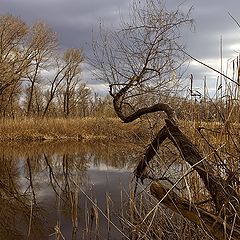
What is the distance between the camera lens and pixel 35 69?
2328 cm

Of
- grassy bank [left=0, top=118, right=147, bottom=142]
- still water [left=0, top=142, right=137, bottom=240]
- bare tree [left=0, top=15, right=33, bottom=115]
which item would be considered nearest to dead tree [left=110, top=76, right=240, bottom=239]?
still water [left=0, top=142, right=137, bottom=240]

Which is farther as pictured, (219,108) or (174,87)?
(174,87)

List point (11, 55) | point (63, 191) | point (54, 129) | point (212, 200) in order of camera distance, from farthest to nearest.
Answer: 1. point (11, 55)
2. point (54, 129)
3. point (63, 191)
4. point (212, 200)

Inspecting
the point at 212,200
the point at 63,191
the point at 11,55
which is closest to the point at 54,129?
the point at 11,55

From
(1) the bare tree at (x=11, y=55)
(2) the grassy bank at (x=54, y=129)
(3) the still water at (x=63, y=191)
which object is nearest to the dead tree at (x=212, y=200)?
(3) the still water at (x=63, y=191)

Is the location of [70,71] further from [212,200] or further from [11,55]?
[212,200]

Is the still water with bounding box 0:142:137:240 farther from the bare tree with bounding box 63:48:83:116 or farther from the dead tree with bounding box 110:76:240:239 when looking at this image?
Result: the bare tree with bounding box 63:48:83:116

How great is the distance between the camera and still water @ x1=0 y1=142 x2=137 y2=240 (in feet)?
13.6

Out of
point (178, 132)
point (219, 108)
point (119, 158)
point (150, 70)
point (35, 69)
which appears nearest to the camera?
point (219, 108)

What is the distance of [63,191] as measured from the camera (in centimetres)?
643

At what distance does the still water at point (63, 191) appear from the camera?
4.16m

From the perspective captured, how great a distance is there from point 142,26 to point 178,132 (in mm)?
3690

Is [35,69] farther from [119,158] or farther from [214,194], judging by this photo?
[214,194]

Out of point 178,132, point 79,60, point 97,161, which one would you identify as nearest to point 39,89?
point 79,60
